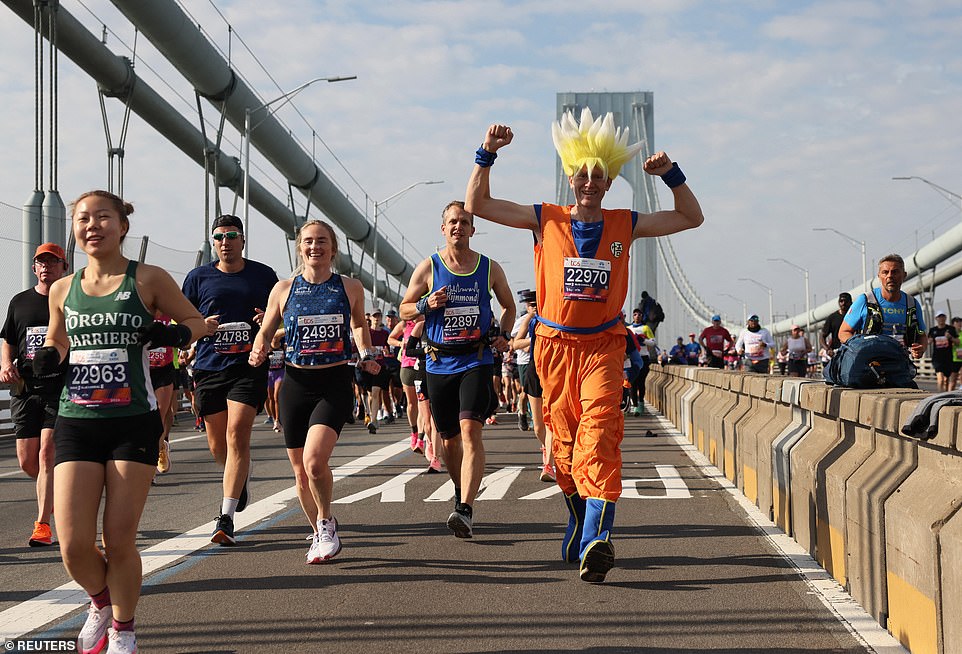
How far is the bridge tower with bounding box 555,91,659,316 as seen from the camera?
9262 cm

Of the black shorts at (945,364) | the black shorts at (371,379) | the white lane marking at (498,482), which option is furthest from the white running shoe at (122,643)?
the black shorts at (945,364)

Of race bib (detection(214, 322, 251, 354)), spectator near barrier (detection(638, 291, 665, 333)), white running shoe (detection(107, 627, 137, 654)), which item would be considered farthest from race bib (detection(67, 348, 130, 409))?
spectator near barrier (detection(638, 291, 665, 333))

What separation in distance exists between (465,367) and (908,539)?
3465 millimetres

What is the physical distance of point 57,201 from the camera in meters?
19.2

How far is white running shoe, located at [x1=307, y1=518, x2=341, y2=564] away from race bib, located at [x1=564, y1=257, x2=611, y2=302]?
1651mm

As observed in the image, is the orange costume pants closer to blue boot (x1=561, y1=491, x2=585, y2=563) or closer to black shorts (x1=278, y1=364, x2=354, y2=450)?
blue boot (x1=561, y1=491, x2=585, y2=563)

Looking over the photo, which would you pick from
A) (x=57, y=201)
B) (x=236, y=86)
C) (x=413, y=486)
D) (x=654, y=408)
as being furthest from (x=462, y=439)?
(x=236, y=86)

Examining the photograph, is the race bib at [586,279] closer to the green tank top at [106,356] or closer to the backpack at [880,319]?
the green tank top at [106,356]

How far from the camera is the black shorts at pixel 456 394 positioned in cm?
671

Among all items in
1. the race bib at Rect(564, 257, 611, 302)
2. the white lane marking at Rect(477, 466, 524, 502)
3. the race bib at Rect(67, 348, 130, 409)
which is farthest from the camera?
the white lane marking at Rect(477, 466, 524, 502)

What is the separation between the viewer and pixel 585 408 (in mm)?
5301

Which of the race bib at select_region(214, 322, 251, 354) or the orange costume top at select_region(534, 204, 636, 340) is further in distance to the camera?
the race bib at select_region(214, 322, 251, 354)

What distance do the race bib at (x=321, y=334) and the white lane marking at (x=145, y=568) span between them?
49.0 inches

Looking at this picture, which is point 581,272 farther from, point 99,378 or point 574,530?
point 99,378
